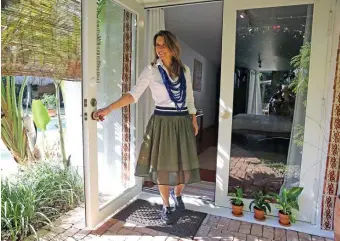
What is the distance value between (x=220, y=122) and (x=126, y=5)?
1389 mm

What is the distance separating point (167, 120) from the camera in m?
2.07

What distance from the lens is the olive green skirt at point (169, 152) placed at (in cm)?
206

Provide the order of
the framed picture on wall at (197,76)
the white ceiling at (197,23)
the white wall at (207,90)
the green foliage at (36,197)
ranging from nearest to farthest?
1. the green foliage at (36,197)
2. the white ceiling at (197,23)
3. the framed picture on wall at (197,76)
4. the white wall at (207,90)

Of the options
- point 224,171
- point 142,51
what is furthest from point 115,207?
point 142,51

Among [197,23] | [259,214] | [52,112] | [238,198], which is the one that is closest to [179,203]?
[238,198]

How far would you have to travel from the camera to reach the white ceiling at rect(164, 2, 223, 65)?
9.94 ft

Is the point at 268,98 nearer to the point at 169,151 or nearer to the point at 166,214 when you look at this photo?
the point at 169,151

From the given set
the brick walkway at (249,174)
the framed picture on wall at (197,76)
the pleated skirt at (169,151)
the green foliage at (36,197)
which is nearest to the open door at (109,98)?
the green foliage at (36,197)

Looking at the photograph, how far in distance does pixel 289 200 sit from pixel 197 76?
4234 mm

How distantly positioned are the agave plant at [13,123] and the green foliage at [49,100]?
0.20m

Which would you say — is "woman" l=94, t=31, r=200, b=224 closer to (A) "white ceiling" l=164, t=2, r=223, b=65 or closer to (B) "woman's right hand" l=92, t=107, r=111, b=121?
(B) "woman's right hand" l=92, t=107, r=111, b=121

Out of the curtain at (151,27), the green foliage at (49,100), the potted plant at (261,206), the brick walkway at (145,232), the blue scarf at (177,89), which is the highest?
the curtain at (151,27)

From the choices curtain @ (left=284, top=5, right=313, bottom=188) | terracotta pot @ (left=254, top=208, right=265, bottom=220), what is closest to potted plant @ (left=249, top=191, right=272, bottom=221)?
terracotta pot @ (left=254, top=208, right=265, bottom=220)

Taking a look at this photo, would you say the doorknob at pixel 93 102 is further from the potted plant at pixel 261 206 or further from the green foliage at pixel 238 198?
the potted plant at pixel 261 206
